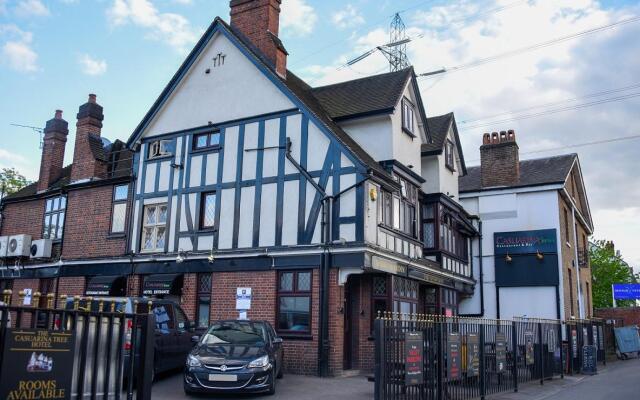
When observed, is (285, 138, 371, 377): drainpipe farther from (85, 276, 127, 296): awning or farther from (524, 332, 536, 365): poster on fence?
(85, 276, 127, 296): awning

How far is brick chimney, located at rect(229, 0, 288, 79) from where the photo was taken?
19.6m

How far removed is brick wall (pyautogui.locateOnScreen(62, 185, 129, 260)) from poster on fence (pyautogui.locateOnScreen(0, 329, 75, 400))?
629 inches

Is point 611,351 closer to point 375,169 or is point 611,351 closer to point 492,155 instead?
point 492,155

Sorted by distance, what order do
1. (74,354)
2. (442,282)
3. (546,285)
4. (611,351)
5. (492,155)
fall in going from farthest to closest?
(611,351)
(492,155)
(546,285)
(442,282)
(74,354)

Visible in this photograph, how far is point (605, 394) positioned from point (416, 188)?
869 cm

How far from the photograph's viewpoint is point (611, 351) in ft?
101

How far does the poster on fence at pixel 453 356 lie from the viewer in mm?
11336

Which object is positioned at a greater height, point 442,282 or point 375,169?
point 375,169

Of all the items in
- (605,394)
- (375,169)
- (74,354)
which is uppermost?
(375,169)

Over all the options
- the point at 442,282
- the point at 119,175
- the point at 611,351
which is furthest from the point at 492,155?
the point at 119,175

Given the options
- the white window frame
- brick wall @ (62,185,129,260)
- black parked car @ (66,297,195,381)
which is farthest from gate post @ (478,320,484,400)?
brick wall @ (62,185,129,260)

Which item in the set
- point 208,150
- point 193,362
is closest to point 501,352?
point 193,362

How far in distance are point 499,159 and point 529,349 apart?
530 inches

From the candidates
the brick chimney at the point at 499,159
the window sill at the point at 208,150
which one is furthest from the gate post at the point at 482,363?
the brick chimney at the point at 499,159
